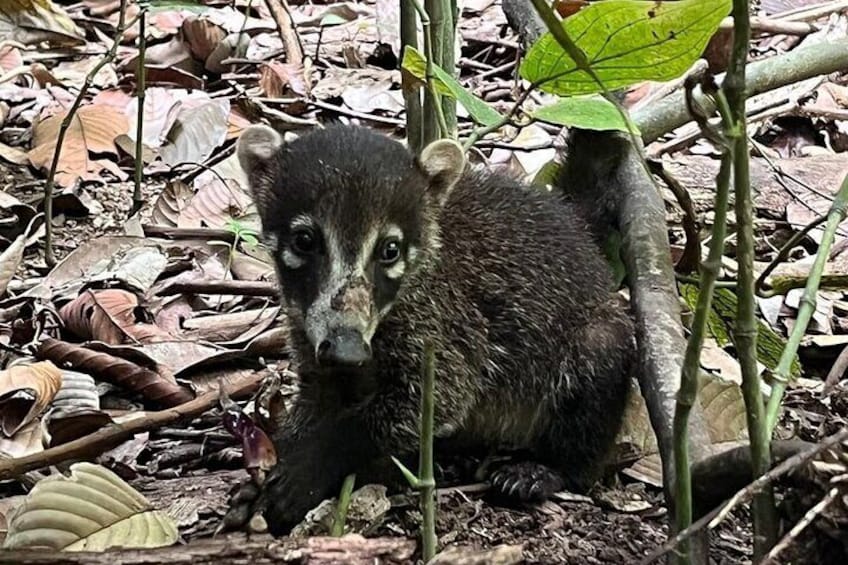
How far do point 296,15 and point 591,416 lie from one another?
5.05 m

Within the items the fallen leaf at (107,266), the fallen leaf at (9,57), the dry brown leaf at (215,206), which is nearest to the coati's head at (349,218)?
the fallen leaf at (107,266)

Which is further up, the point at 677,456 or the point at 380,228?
the point at 380,228

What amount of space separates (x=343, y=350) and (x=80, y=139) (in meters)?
3.38

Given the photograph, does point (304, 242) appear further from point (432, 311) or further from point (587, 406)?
point (587, 406)

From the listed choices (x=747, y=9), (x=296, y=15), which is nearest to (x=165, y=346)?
(x=747, y=9)

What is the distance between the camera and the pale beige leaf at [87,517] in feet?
8.70

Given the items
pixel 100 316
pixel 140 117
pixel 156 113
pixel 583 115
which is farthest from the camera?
pixel 156 113

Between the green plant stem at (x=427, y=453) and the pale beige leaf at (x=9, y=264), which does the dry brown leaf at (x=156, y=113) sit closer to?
the pale beige leaf at (x=9, y=264)

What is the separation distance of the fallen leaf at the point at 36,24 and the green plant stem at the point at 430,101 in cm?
403

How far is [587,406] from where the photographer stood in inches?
151

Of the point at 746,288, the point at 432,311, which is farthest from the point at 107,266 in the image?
the point at 746,288

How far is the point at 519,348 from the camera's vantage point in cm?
393

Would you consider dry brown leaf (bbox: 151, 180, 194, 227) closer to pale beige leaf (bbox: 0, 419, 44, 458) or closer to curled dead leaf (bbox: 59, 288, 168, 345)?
curled dead leaf (bbox: 59, 288, 168, 345)

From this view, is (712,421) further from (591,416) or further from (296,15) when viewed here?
(296,15)
